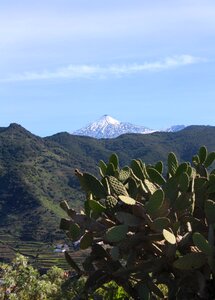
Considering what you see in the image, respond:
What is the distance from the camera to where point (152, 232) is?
15.0 ft

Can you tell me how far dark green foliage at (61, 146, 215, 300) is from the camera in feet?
14.1

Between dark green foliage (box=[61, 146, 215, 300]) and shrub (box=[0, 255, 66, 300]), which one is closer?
dark green foliage (box=[61, 146, 215, 300])

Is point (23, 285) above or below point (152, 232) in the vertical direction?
below

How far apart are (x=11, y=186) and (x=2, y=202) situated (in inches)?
315

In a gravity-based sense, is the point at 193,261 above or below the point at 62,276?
above

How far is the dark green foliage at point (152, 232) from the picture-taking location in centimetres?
430

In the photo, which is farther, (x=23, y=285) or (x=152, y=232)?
(x=23, y=285)

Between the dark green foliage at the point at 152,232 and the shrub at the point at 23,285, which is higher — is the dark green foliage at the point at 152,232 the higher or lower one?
the higher one

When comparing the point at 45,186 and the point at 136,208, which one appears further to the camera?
the point at 45,186

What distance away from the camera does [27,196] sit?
179125 mm

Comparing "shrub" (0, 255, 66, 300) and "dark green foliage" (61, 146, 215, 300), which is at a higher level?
"dark green foliage" (61, 146, 215, 300)

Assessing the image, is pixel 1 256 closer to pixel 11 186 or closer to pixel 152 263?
pixel 11 186

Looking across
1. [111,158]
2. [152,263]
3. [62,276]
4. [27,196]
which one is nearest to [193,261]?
[152,263]

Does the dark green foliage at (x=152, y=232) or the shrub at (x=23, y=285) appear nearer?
the dark green foliage at (x=152, y=232)
